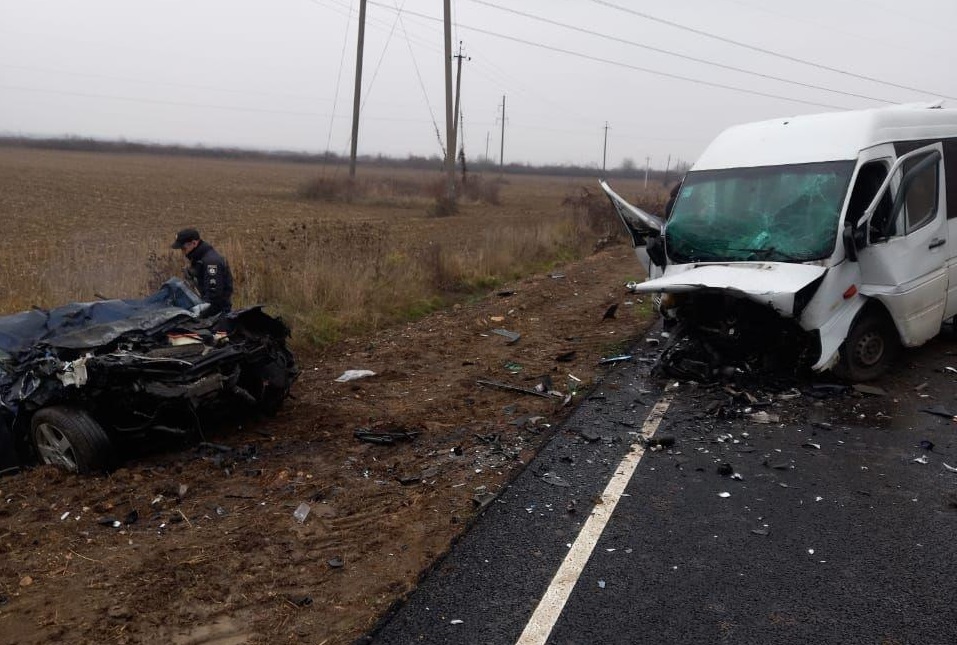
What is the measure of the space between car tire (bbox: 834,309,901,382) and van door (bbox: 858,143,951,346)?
0.13 m

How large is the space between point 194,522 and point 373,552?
46.4 inches

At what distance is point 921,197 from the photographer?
23.2ft

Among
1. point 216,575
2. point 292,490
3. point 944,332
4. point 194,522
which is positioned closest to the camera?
point 216,575

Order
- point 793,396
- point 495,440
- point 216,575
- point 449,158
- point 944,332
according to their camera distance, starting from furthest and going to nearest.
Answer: point 449,158, point 944,332, point 793,396, point 495,440, point 216,575

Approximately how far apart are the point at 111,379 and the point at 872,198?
6498mm

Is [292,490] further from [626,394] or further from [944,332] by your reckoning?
[944,332]

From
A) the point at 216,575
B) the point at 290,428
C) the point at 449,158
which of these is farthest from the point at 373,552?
the point at 449,158

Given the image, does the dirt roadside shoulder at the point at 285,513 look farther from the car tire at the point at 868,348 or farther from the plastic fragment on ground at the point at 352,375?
the car tire at the point at 868,348

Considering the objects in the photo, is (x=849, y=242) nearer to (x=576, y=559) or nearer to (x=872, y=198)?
(x=872, y=198)

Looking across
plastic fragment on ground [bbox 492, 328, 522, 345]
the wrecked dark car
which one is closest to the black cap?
Result: the wrecked dark car

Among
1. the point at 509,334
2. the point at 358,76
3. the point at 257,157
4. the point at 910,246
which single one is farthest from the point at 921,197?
the point at 257,157

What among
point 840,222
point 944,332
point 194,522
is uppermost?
point 840,222

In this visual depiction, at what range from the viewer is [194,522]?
4312mm

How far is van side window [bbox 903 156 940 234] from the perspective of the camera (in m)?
6.91
